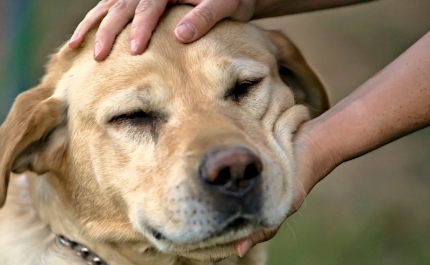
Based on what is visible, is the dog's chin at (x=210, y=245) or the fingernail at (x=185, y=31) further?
the fingernail at (x=185, y=31)

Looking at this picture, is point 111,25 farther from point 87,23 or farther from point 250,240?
point 250,240

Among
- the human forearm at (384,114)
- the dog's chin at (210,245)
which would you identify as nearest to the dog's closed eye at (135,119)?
the dog's chin at (210,245)

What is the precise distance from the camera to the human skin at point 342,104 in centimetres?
240

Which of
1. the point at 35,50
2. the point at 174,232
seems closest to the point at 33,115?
the point at 174,232

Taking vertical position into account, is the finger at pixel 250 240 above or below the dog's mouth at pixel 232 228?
below

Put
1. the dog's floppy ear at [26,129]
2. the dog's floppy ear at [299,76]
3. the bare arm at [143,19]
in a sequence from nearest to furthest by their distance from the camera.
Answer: the dog's floppy ear at [26,129]
the bare arm at [143,19]
the dog's floppy ear at [299,76]

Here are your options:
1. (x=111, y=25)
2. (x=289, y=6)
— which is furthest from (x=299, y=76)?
(x=111, y=25)

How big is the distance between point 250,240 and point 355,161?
11.7 ft

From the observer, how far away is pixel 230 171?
74.9 inches

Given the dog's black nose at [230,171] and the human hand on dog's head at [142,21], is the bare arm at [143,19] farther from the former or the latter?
the dog's black nose at [230,171]

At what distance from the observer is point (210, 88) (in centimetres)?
233

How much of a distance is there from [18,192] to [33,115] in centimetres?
47

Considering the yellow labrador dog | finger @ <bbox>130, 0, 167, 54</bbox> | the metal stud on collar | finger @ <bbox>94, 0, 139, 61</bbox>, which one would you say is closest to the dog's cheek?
the yellow labrador dog

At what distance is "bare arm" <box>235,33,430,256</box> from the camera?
2.50 m
